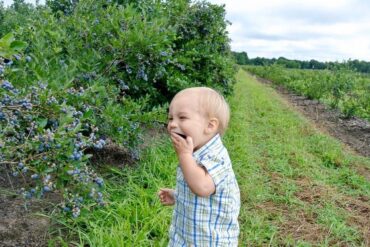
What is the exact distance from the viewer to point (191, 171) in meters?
1.69

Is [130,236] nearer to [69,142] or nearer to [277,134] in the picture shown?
[69,142]

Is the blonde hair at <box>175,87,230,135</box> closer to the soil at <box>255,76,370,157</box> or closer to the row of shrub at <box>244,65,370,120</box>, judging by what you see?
the soil at <box>255,76,370,157</box>

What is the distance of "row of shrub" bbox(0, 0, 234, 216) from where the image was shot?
208 centimetres

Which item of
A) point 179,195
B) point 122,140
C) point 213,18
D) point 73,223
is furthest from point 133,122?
point 213,18

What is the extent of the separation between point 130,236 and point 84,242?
305 mm

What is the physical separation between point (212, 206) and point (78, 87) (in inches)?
87.7

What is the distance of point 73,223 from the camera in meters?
2.88

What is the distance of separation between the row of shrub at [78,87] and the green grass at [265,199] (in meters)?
0.31

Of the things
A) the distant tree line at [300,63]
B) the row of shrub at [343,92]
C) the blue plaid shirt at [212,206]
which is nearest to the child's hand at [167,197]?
the blue plaid shirt at [212,206]

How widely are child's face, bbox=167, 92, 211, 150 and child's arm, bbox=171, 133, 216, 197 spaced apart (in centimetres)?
6

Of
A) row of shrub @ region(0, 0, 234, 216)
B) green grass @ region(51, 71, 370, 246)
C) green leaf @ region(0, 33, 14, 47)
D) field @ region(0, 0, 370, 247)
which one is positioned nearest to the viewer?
green leaf @ region(0, 33, 14, 47)

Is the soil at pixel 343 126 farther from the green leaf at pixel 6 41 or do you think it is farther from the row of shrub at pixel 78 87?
the green leaf at pixel 6 41

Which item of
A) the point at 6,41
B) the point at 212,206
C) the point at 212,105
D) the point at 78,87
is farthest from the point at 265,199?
the point at 6,41

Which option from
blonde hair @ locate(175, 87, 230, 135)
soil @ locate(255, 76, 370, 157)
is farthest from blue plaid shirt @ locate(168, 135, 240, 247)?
soil @ locate(255, 76, 370, 157)
